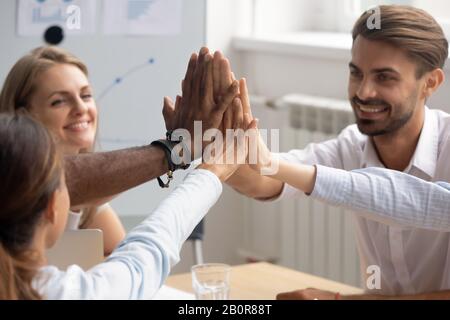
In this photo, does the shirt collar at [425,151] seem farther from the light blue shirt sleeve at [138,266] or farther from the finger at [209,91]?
the light blue shirt sleeve at [138,266]

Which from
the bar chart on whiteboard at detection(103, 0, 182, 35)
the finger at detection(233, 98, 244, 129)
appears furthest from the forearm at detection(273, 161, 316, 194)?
the bar chart on whiteboard at detection(103, 0, 182, 35)

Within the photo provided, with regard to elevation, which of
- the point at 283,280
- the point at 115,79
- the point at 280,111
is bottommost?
the point at 283,280

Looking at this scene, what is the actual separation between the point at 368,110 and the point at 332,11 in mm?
1449

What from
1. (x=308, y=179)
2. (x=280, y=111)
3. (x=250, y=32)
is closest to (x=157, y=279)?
(x=308, y=179)

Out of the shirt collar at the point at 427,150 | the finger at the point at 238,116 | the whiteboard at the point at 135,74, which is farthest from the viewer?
the whiteboard at the point at 135,74

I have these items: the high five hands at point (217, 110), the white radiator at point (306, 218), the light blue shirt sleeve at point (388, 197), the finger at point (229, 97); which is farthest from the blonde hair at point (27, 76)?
the white radiator at point (306, 218)

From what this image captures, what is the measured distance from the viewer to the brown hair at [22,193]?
972 mm

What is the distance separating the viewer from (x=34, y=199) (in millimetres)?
991

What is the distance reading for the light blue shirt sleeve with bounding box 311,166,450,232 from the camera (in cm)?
156

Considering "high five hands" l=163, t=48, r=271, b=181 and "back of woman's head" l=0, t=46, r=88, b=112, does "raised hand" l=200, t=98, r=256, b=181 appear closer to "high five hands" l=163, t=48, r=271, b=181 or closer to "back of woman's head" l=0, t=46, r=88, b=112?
"high five hands" l=163, t=48, r=271, b=181

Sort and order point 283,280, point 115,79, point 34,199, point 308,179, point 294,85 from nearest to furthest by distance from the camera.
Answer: point 34,199 → point 308,179 → point 283,280 → point 115,79 → point 294,85

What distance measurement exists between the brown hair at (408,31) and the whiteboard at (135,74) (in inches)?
24.2

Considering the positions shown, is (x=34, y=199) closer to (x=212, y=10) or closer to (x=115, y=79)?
(x=115, y=79)

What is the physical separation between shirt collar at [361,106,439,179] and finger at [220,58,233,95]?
406mm
